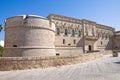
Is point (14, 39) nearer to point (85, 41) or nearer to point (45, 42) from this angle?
point (45, 42)

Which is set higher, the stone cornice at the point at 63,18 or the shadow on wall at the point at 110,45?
the stone cornice at the point at 63,18

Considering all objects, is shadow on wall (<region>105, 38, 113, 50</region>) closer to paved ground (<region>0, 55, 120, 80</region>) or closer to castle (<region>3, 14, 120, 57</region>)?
castle (<region>3, 14, 120, 57</region>)

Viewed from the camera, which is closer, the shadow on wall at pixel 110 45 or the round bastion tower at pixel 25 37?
the round bastion tower at pixel 25 37

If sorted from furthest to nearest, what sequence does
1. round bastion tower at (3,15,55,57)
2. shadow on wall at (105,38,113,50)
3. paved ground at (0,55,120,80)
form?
shadow on wall at (105,38,113,50)
round bastion tower at (3,15,55,57)
paved ground at (0,55,120,80)

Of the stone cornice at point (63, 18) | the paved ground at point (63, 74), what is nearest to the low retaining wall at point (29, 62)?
the paved ground at point (63, 74)

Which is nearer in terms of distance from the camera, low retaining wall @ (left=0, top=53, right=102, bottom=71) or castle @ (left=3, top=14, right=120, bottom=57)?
low retaining wall @ (left=0, top=53, right=102, bottom=71)

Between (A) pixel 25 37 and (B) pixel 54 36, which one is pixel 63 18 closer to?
(B) pixel 54 36

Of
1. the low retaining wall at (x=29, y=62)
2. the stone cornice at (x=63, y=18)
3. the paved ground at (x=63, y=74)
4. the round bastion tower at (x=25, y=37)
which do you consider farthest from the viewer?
the stone cornice at (x=63, y=18)

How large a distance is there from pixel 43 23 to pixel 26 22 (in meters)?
2.70

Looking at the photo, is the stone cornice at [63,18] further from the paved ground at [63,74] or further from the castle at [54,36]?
the paved ground at [63,74]

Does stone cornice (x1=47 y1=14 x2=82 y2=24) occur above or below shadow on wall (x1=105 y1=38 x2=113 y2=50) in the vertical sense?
above

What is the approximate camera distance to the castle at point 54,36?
16078 mm

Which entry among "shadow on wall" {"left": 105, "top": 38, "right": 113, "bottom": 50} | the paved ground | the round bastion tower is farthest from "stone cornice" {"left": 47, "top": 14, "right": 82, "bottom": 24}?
the paved ground

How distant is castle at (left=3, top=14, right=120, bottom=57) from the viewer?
1608cm
